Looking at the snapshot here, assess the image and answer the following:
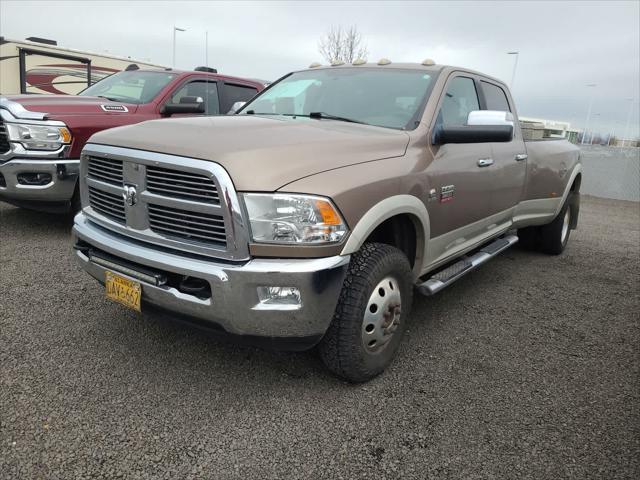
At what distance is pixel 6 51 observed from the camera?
12.1 metres

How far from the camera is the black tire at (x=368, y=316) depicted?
7.99ft

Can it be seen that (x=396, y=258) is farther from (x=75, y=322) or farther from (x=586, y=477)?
(x=75, y=322)

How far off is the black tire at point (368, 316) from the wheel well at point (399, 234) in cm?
22

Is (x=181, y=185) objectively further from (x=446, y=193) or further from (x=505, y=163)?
(x=505, y=163)

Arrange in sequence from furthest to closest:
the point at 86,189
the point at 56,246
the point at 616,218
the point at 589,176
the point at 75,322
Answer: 1. the point at 589,176
2. the point at 616,218
3. the point at 56,246
4. the point at 75,322
5. the point at 86,189

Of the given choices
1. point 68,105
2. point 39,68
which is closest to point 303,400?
point 68,105

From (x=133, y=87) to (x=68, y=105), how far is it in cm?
127

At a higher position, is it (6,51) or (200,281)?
(6,51)

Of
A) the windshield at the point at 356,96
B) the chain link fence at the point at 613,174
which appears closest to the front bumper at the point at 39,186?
the windshield at the point at 356,96

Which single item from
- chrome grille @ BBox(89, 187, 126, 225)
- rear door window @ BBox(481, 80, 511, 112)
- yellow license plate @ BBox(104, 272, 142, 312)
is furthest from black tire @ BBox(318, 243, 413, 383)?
rear door window @ BBox(481, 80, 511, 112)

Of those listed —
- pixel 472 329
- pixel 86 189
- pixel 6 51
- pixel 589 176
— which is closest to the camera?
pixel 86 189

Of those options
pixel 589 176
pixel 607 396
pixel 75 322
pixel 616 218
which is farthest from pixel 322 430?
pixel 589 176

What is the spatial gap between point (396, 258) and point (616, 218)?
9.33 meters

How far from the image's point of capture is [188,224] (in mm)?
2324
